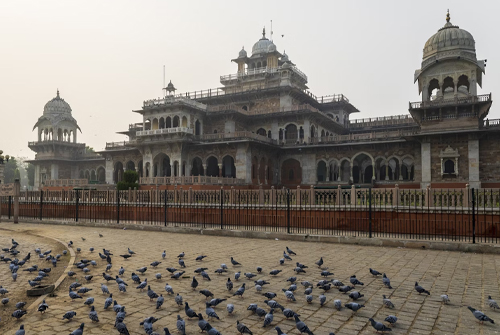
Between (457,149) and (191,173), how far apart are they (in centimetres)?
2272

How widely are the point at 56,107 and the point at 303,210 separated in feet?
145

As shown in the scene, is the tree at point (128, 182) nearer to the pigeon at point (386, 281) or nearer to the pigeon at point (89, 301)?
the pigeon at point (89, 301)

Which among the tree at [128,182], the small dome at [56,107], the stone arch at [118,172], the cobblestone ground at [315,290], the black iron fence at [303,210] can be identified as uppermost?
the small dome at [56,107]

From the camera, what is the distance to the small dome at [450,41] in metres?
26.7

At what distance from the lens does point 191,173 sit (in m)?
36.3

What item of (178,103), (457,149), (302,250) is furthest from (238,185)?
(302,250)

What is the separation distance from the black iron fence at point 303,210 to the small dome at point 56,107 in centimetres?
3252

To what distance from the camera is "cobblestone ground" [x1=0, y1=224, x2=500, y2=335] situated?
4570 mm

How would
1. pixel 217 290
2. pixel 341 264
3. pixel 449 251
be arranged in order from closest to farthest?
pixel 217 290 < pixel 341 264 < pixel 449 251

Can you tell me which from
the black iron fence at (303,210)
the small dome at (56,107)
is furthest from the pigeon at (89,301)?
the small dome at (56,107)

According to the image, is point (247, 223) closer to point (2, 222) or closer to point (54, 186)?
point (2, 222)

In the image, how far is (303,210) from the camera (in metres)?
14.1

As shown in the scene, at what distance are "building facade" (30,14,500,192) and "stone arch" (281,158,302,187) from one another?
97 millimetres

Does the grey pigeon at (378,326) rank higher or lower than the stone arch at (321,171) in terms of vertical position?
lower
